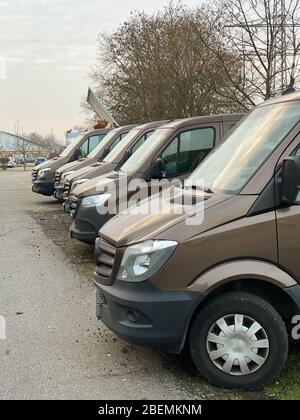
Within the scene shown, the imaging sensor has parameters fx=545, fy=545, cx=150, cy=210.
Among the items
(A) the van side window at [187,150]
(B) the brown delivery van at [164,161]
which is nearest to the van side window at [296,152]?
(B) the brown delivery van at [164,161]

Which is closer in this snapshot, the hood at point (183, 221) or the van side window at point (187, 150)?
the hood at point (183, 221)

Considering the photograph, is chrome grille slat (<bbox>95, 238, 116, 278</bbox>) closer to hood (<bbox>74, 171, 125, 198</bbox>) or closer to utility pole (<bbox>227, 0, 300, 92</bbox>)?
hood (<bbox>74, 171, 125, 198</bbox>)

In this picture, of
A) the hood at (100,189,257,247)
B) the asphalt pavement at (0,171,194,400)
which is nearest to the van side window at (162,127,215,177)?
the asphalt pavement at (0,171,194,400)

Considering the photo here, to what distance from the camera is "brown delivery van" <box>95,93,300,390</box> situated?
397cm

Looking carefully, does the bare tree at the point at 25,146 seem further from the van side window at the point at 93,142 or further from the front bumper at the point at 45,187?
the van side window at the point at 93,142

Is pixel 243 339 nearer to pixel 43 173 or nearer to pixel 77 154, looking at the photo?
pixel 77 154

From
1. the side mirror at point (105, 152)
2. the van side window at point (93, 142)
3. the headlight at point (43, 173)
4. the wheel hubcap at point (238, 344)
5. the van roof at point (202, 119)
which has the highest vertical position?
the van roof at point (202, 119)

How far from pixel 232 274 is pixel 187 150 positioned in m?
4.14

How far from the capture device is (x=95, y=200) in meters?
8.04

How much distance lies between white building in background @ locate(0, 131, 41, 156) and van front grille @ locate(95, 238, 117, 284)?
88.4 meters

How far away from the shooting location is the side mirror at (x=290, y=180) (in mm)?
3861

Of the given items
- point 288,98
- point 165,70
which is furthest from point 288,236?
point 165,70

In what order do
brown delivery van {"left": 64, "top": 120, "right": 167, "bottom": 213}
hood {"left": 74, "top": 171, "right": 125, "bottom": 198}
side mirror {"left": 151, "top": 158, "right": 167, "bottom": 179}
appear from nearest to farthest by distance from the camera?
side mirror {"left": 151, "top": 158, "right": 167, "bottom": 179} < hood {"left": 74, "top": 171, "right": 125, "bottom": 198} < brown delivery van {"left": 64, "top": 120, "right": 167, "bottom": 213}

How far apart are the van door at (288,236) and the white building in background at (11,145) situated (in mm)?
89235
